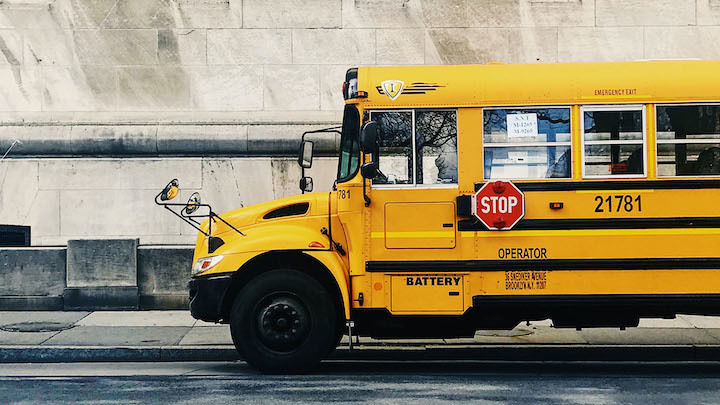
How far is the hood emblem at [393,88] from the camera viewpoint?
340 inches

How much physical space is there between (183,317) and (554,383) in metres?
5.36

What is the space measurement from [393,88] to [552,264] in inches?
87.1

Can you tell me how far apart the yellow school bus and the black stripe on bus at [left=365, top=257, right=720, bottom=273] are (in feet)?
0.04

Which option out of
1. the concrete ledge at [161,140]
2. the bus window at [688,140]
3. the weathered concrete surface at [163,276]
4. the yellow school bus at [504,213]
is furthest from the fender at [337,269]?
the concrete ledge at [161,140]

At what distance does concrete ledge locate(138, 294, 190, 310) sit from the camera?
39.9ft

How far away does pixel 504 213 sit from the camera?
8.48 metres

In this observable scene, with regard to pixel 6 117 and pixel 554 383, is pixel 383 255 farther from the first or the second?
pixel 6 117

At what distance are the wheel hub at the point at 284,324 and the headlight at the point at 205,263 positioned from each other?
675 millimetres

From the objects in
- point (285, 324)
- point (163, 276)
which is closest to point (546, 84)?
point (285, 324)

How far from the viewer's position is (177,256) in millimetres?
12125

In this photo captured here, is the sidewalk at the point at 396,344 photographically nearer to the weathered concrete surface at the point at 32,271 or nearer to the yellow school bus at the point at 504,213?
the yellow school bus at the point at 504,213

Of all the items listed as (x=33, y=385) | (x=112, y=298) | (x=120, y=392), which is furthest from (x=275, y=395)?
(x=112, y=298)

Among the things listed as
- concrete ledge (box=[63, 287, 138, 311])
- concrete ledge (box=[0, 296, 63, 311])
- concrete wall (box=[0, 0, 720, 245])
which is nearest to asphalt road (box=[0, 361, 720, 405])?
concrete ledge (box=[63, 287, 138, 311])

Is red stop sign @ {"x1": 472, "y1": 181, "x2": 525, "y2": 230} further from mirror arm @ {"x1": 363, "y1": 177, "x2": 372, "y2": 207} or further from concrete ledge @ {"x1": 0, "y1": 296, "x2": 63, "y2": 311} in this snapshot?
concrete ledge @ {"x1": 0, "y1": 296, "x2": 63, "y2": 311}
